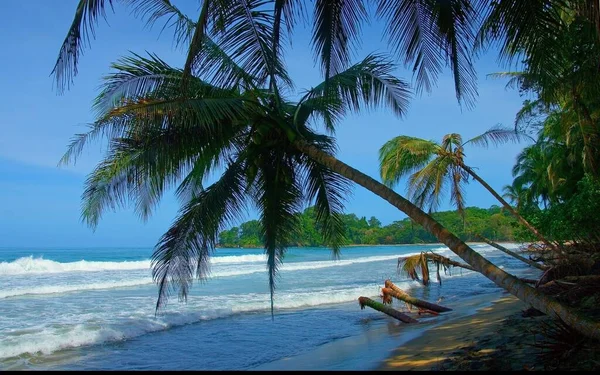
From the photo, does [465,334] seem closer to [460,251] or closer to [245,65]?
[460,251]

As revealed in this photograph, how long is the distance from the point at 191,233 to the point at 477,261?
157 inches

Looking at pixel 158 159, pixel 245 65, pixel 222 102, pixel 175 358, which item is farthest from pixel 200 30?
pixel 175 358

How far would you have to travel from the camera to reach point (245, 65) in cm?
610

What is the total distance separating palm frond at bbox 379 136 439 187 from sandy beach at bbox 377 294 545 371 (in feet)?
16.8

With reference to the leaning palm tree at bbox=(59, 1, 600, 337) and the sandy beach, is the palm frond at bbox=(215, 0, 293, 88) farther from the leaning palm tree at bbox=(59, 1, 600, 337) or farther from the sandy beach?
the sandy beach

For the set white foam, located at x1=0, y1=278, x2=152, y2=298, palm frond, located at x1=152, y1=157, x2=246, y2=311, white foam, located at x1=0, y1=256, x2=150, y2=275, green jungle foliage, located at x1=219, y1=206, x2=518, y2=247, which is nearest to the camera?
palm frond, located at x1=152, y1=157, x2=246, y2=311

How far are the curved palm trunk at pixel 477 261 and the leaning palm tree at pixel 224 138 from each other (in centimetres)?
2

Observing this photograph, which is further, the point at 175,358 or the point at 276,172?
the point at 175,358

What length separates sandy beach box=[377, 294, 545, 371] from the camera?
510 cm

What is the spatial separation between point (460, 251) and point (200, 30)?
3.21 metres

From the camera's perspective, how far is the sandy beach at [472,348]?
510 cm

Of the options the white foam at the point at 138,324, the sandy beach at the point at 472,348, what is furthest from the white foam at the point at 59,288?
the sandy beach at the point at 472,348

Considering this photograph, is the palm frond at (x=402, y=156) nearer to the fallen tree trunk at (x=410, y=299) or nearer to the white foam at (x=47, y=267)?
the fallen tree trunk at (x=410, y=299)

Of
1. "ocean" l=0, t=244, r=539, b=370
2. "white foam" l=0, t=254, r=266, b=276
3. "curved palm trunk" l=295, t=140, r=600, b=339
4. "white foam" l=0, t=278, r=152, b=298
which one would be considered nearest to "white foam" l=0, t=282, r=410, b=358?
"ocean" l=0, t=244, r=539, b=370
